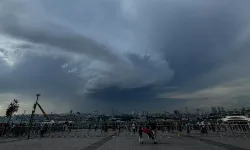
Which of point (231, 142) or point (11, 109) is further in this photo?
point (11, 109)

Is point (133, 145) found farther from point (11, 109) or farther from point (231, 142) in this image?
point (11, 109)

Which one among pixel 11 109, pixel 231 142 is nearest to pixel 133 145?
pixel 231 142

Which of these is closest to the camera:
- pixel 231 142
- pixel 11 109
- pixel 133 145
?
pixel 133 145

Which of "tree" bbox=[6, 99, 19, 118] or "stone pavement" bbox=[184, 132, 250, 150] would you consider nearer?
"stone pavement" bbox=[184, 132, 250, 150]

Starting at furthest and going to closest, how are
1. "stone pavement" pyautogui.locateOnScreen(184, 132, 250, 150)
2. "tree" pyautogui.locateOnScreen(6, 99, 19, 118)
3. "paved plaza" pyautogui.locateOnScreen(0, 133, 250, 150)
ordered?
"tree" pyautogui.locateOnScreen(6, 99, 19, 118) < "stone pavement" pyautogui.locateOnScreen(184, 132, 250, 150) < "paved plaza" pyautogui.locateOnScreen(0, 133, 250, 150)

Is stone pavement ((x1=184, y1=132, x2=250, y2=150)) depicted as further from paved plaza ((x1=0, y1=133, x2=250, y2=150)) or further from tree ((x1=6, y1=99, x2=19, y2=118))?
tree ((x1=6, y1=99, x2=19, y2=118))

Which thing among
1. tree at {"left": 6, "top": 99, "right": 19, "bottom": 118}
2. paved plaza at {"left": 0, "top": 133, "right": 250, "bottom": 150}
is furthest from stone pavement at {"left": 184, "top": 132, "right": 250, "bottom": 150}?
tree at {"left": 6, "top": 99, "right": 19, "bottom": 118}

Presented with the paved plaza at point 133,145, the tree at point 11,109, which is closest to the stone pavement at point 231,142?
the paved plaza at point 133,145

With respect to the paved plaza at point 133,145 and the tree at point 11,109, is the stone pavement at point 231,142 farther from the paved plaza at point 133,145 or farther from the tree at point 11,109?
the tree at point 11,109

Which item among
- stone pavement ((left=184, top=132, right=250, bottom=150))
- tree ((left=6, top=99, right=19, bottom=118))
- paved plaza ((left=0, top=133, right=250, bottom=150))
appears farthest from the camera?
tree ((left=6, top=99, right=19, bottom=118))

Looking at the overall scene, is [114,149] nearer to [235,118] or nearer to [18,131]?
[18,131]

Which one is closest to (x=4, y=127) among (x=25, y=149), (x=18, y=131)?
(x=18, y=131)
